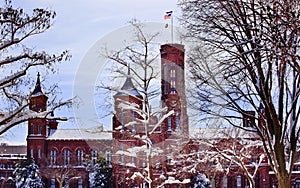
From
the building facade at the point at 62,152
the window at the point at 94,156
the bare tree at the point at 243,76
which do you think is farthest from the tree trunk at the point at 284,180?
the window at the point at 94,156

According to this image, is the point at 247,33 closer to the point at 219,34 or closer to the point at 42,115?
the point at 219,34

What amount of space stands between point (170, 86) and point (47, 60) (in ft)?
66.7

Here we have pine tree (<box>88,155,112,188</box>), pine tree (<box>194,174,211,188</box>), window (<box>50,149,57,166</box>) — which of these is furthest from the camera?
window (<box>50,149,57,166</box>)

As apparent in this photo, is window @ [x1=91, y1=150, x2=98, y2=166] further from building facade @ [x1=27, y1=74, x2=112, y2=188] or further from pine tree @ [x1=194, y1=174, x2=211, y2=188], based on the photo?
pine tree @ [x1=194, y1=174, x2=211, y2=188]

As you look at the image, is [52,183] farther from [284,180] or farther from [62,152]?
[284,180]

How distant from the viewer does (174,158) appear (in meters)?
29.9

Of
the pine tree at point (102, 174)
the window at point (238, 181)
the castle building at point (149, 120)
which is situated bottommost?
the window at point (238, 181)

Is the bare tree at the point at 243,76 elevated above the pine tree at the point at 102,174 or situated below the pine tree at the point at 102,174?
above

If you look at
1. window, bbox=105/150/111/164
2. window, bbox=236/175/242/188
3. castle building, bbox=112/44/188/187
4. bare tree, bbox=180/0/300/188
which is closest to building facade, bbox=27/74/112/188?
window, bbox=105/150/111/164

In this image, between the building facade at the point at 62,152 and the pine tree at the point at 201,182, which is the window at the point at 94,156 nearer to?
the building facade at the point at 62,152

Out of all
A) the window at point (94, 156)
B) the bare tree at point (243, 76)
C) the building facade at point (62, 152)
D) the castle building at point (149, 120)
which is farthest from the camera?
the window at point (94, 156)

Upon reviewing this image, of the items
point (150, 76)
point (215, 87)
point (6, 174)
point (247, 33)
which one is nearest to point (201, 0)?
point (247, 33)

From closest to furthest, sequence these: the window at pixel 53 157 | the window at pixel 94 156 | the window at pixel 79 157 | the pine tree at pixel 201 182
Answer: the pine tree at pixel 201 182 < the window at pixel 94 156 < the window at pixel 53 157 < the window at pixel 79 157

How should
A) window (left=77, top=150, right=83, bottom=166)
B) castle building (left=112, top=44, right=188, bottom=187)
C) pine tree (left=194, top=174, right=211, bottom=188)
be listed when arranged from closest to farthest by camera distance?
castle building (left=112, top=44, right=188, bottom=187), pine tree (left=194, top=174, right=211, bottom=188), window (left=77, top=150, right=83, bottom=166)
